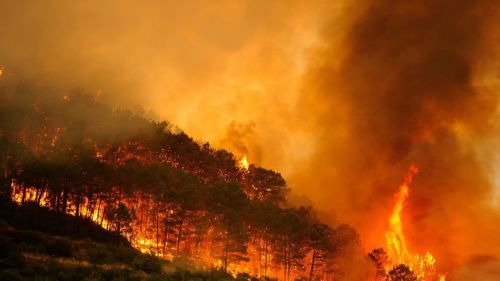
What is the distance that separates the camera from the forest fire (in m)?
88.8

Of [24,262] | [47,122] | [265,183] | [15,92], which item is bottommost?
[24,262]

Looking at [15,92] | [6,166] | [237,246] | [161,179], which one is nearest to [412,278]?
[237,246]

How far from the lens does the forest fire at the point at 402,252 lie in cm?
8875

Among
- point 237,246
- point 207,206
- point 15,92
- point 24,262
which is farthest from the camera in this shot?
point 15,92

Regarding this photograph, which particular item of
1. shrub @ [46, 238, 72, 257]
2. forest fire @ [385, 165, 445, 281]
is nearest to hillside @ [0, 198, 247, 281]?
shrub @ [46, 238, 72, 257]

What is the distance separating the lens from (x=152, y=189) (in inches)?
2298

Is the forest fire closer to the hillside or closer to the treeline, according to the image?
the treeline

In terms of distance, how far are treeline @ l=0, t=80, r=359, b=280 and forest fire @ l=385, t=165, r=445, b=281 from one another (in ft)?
75.1

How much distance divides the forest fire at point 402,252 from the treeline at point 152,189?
75.1 ft

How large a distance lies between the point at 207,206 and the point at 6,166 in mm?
27177

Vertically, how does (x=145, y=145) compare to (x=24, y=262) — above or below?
above

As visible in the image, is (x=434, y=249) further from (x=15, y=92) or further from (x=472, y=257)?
(x=15, y=92)

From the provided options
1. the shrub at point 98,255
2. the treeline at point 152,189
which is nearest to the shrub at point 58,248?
the shrub at point 98,255

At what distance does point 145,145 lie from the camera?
242 feet
